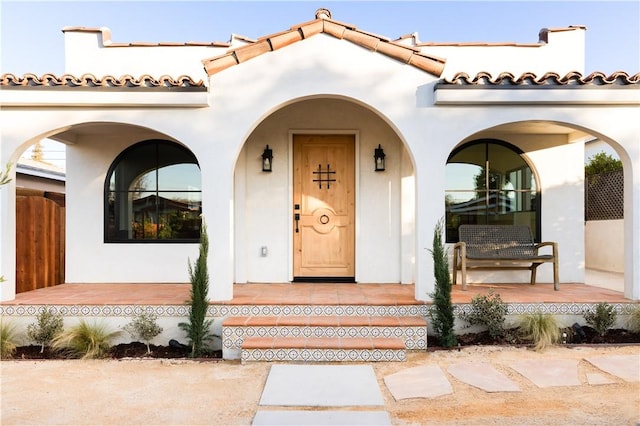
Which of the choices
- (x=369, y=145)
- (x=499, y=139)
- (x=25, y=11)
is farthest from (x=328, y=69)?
(x=25, y=11)

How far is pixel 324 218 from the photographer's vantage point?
22.8 feet

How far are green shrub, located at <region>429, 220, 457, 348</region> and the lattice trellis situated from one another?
7643 millimetres

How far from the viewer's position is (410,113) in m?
5.34

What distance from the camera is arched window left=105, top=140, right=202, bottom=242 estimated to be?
713 centimetres

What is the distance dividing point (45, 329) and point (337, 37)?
5455 mm

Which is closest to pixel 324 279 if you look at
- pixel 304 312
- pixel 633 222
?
pixel 304 312

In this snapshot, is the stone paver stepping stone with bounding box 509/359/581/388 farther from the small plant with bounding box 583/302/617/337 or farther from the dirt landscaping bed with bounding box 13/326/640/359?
the small plant with bounding box 583/302/617/337

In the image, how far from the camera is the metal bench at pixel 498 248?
238 inches

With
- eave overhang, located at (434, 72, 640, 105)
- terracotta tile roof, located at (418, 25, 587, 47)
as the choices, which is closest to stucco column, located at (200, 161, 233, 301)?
eave overhang, located at (434, 72, 640, 105)

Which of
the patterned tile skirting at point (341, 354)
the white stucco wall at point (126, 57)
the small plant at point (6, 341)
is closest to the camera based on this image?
the patterned tile skirting at point (341, 354)

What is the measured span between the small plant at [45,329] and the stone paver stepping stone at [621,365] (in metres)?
6.40

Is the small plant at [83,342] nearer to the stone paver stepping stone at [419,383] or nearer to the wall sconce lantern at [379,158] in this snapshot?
the stone paver stepping stone at [419,383]

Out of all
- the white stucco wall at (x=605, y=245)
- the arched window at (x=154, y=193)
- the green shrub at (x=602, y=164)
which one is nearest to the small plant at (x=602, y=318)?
the white stucco wall at (x=605, y=245)

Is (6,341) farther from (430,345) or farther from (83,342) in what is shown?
(430,345)
